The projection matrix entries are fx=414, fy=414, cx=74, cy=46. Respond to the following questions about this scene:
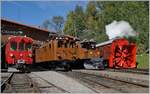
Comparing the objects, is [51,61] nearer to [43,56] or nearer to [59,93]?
[43,56]

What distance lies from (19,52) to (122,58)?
9.15 meters

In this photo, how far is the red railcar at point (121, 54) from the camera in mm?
33500

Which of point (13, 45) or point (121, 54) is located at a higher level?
point (13, 45)

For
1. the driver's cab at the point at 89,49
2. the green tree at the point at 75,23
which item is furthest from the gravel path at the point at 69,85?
the green tree at the point at 75,23

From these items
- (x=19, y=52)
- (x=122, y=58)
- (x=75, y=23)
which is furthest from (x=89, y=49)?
(x=75, y=23)

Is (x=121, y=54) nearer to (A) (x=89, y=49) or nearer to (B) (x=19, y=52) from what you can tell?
(A) (x=89, y=49)

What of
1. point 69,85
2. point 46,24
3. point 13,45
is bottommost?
point 69,85

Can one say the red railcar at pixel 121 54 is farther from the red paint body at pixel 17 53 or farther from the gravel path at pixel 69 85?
the gravel path at pixel 69 85

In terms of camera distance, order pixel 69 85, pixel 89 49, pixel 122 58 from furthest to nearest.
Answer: pixel 122 58
pixel 89 49
pixel 69 85

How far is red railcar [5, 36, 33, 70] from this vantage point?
28.6m

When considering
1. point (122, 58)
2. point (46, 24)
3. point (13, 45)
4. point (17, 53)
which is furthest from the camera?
point (46, 24)

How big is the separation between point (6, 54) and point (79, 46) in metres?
5.65

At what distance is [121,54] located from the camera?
34031 mm

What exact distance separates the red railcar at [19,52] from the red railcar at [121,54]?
7.34 metres
